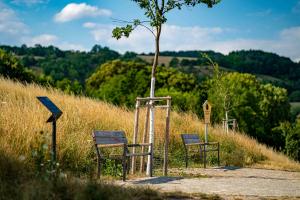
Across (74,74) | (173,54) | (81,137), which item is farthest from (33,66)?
(81,137)

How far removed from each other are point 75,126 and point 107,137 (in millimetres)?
3146

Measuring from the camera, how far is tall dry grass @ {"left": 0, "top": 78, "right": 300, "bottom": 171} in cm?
933

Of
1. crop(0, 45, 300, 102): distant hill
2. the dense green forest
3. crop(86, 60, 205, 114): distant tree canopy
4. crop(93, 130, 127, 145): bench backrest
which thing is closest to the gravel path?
crop(93, 130, 127, 145): bench backrest

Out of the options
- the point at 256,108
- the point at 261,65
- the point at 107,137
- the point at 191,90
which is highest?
the point at 261,65

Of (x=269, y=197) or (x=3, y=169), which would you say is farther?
(x=269, y=197)

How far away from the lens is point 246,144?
19703 mm

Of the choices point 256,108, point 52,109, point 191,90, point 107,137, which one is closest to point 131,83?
point 191,90

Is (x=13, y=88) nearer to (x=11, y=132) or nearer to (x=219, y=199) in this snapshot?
(x=11, y=132)

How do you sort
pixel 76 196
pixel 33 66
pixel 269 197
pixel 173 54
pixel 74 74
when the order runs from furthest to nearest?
pixel 173 54
pixel 33 66
pixel 74 74
pixel 269 197
pixel 76 196

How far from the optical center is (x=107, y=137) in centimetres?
1026

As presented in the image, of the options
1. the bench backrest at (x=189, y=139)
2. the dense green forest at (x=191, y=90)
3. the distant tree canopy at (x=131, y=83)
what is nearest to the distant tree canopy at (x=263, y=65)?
the dense green forest at (x=191, y=90)

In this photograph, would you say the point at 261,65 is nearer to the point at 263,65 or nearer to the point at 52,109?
the point at 263,65

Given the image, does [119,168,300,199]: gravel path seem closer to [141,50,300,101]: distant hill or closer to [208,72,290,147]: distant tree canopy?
[208,72,290,147]: distant tree canopy

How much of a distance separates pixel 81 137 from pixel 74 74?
7348cm
